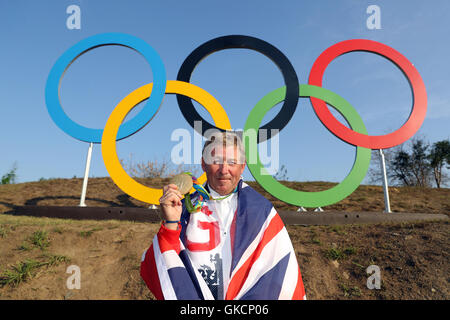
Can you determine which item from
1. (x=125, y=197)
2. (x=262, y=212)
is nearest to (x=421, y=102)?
(x=262, y=212)

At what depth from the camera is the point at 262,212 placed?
2.24 metres

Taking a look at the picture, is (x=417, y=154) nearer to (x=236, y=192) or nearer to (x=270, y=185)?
(x=270, y=185)

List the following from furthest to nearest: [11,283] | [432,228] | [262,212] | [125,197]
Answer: [125,197]
[432,228]
[11,283]
[262,212]

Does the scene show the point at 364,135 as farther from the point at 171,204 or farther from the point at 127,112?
the point at 171,204

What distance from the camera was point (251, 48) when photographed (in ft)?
24.6

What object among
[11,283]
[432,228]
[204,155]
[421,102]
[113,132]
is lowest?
[11,283]

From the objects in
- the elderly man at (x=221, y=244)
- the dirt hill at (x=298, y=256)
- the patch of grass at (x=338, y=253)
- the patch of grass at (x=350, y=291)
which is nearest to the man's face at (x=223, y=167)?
the elderly man at (x=221, y=244)

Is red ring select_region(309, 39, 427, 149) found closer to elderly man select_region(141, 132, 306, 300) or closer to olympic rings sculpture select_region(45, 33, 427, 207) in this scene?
olympic rings sculpture select_region(45, 33, 427, 207)

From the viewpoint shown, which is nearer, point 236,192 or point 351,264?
point 236,192

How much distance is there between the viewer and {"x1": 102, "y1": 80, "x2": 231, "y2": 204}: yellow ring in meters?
6.94

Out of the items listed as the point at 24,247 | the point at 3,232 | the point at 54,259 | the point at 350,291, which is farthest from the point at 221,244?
the point at 3,232

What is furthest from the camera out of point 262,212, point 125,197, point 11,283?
point 125,197
